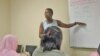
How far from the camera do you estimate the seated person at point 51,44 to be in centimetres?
268

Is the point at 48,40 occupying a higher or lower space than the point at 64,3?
lower

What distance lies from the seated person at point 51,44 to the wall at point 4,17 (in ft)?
5.52

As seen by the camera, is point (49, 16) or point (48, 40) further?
point (49, 16)

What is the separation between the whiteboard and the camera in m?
2.80

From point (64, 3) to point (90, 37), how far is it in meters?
0.81

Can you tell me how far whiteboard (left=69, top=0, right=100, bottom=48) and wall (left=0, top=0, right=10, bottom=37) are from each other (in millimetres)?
1739

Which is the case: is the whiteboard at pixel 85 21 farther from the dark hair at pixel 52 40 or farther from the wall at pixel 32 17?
the dark hair at pixel 52 40

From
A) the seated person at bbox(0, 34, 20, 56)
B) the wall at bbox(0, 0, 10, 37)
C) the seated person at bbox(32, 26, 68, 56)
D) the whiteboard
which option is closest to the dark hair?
the seated person at bbox(32, 26, 68, 56)

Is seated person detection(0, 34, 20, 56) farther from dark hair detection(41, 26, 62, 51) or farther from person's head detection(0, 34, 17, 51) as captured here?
dark hair detection(41, 26, 62, 51)

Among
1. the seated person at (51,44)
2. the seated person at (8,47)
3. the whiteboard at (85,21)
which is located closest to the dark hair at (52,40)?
the seated person at (51,44)

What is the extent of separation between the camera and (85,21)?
115 inches

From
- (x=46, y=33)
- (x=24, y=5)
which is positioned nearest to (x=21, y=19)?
(x=24, y=5)

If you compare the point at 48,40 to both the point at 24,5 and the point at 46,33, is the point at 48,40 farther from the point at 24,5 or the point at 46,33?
the point at 24,5

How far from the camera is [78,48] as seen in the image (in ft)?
10.1
